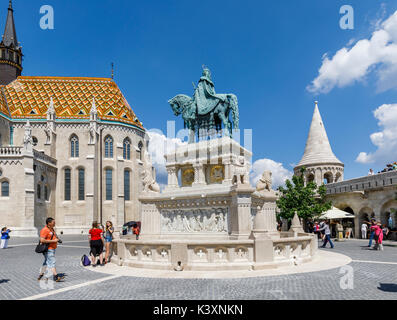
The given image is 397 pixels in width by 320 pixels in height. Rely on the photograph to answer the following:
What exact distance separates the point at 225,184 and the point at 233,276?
5.26 metres

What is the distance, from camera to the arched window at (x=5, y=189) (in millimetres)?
32375

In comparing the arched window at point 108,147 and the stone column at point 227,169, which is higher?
the arched window at point 108,147

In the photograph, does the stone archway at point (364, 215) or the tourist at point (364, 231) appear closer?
the tourist at point (364, 231)

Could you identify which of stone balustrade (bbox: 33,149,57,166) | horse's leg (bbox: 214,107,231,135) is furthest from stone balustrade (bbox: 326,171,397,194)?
stone balustrade (bbox: 33,149,57,166)

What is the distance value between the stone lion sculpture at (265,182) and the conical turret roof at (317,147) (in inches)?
951

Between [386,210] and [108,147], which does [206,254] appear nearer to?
[386,210]

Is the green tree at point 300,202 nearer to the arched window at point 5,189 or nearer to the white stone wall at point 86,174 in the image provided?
the white stone wall at point 86,174

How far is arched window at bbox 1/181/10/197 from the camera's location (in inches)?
1275

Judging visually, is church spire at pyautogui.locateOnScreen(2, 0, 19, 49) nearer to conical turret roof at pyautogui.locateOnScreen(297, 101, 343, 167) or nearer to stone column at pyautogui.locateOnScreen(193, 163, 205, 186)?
conical turret roof at pyautogui.locateOnScreen(297, 101, 343, 167)

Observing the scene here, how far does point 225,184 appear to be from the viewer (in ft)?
44.0

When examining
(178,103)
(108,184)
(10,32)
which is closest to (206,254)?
(178,103)

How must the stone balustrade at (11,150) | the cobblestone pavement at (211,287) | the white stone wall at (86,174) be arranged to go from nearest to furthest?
1. the cobblestone pavement at (211,287)
2. the stone balustrade at (11,150)
3. the white stone wall at (86,174)

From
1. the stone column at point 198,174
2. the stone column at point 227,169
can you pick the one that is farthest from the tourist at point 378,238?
the stone column at point 198,174
